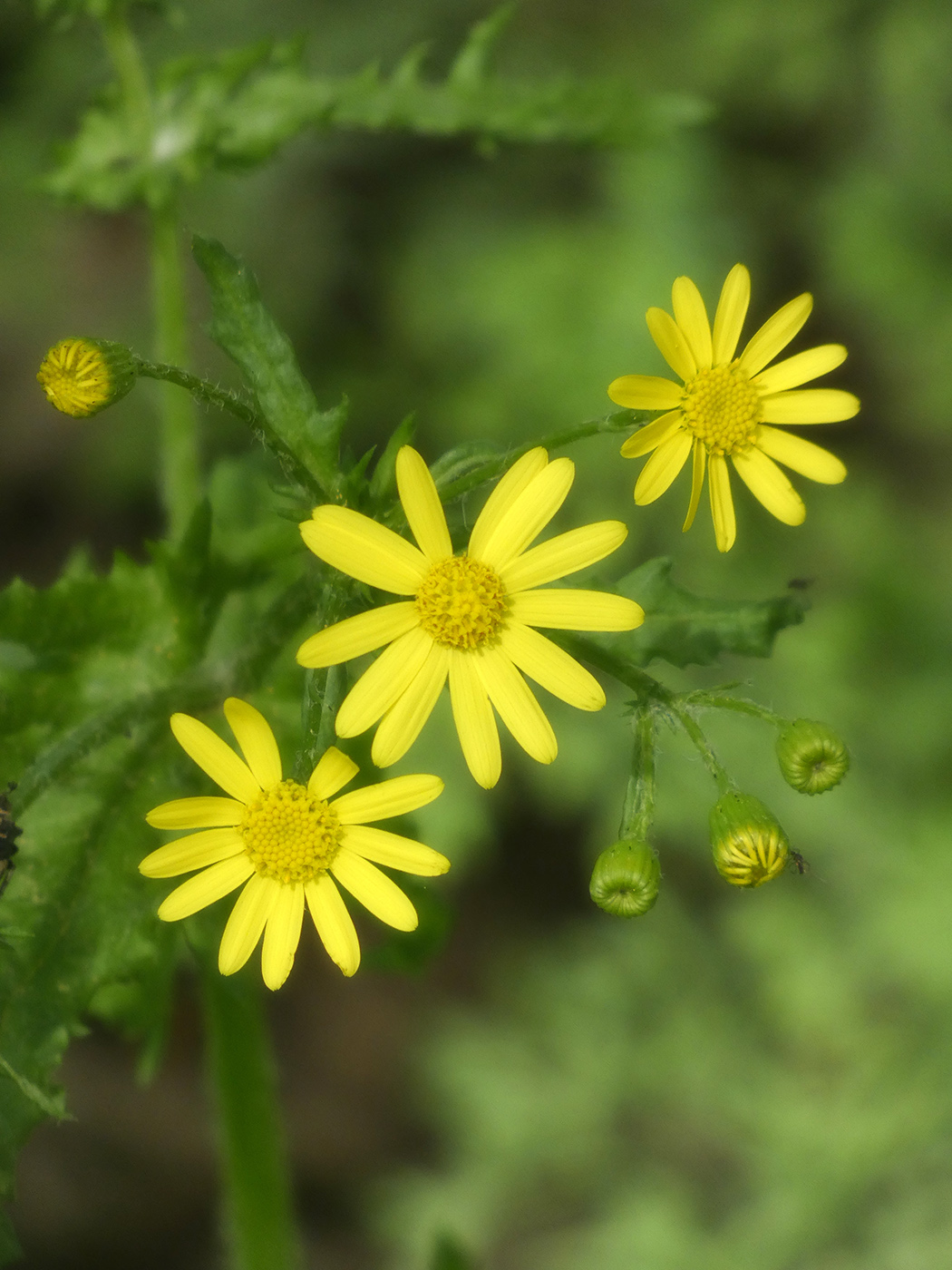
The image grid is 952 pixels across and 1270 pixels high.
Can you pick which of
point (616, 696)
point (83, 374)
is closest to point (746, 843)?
point (83, 374)

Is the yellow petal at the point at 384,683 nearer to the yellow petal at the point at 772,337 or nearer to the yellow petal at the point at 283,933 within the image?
the yellow petal at the point at 283,933

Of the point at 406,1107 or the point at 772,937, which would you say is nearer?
the point at 772,937

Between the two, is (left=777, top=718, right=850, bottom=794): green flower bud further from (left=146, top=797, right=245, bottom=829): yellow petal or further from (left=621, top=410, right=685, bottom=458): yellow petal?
(left=146, top=797, right=245, bottom=829): yellow petal

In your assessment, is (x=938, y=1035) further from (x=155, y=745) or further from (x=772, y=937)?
(x=155, y=745)

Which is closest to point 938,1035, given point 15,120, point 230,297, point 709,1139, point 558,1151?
point 709,1139

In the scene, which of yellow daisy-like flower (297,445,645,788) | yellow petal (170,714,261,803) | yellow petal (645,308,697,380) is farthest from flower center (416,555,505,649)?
yellow petal (645,308,697,380)

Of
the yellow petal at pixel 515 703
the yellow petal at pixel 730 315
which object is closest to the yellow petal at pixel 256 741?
the yellow petal at pixel 515 703
